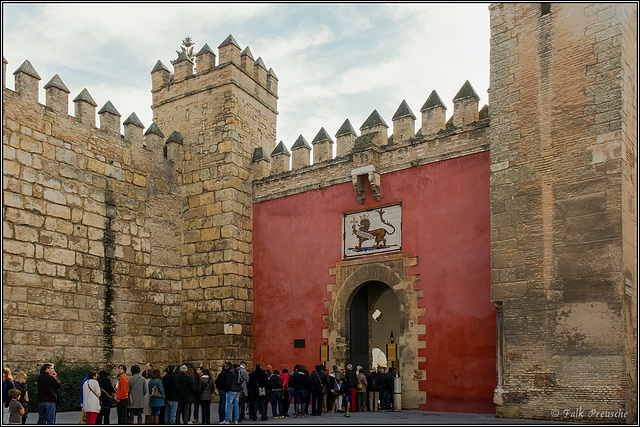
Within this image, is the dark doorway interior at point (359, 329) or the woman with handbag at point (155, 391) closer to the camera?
the woman with handbag at point (155, 391)

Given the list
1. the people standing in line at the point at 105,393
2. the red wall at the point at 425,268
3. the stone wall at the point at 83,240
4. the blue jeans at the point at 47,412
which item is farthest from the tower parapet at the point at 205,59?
the blue jeans at the point at 47,412

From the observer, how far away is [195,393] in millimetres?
9742

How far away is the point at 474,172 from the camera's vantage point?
11.9 meters

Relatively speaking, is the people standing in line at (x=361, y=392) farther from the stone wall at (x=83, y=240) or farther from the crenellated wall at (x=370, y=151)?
the stone wall at (x=83, y=240)

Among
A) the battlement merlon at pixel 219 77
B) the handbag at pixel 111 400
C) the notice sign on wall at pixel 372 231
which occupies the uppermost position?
the battlement merlon at pixel 219 77

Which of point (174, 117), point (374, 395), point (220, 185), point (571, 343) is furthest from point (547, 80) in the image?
point (174, 117)

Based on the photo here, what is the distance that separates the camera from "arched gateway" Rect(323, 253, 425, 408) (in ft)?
39.4

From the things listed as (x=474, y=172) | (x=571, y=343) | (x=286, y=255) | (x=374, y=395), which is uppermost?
(x=474, y=172)

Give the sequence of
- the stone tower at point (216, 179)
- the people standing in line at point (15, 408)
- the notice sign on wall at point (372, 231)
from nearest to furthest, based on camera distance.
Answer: the people standing in line at point (15, 408), the notice sign on wall at point (372, 231), the stone tower at point (216, 179)

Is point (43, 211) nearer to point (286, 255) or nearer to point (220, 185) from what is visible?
point (220, 185)

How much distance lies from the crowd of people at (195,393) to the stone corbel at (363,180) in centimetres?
330

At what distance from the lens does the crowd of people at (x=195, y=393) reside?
341 inches

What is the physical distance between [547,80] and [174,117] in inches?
337

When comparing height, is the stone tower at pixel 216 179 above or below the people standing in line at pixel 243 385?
above
